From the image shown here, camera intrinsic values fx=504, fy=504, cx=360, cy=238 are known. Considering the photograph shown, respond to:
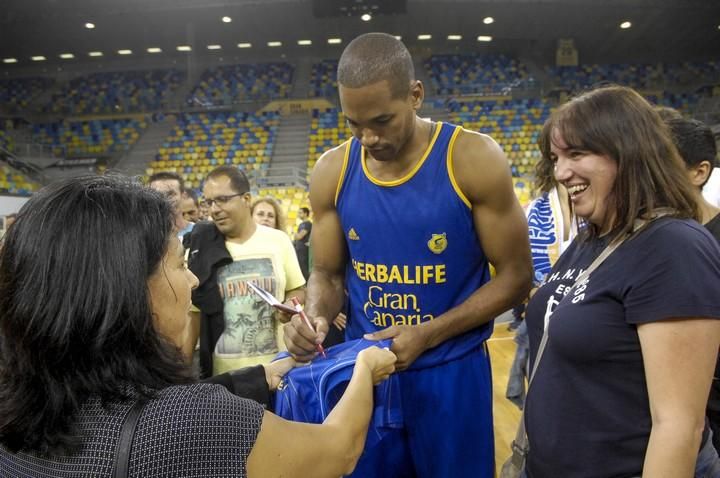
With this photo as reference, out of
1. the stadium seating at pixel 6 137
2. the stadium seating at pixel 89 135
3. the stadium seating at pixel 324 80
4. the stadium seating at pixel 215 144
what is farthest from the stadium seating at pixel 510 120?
the stadium seating at pixel 6 137

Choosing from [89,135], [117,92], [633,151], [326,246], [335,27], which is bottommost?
[326,246]

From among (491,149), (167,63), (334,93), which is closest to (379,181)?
(491,149)

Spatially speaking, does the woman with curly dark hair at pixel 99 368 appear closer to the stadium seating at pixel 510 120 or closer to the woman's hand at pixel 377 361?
the woman's hand at pixel 377 361

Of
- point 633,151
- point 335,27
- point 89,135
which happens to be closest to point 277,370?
point 633,151

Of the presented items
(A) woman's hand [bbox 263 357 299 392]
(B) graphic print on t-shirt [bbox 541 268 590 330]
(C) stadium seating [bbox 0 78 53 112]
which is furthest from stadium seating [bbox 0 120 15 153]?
(B) graphic print on t-shirt [bbox 541 268 590 330]

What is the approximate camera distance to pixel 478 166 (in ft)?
5.20

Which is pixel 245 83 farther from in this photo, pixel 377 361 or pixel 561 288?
pixel 561 288

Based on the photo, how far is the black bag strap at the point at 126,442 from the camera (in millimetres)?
745

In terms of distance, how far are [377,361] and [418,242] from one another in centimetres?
47

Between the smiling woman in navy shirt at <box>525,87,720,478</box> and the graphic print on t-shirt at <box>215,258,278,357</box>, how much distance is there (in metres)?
1.39

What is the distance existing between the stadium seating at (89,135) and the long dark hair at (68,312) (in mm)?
18018

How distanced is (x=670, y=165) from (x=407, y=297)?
2.84ft

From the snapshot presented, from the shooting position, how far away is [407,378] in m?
1.66

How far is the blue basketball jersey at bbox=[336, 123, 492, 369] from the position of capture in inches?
63.5
